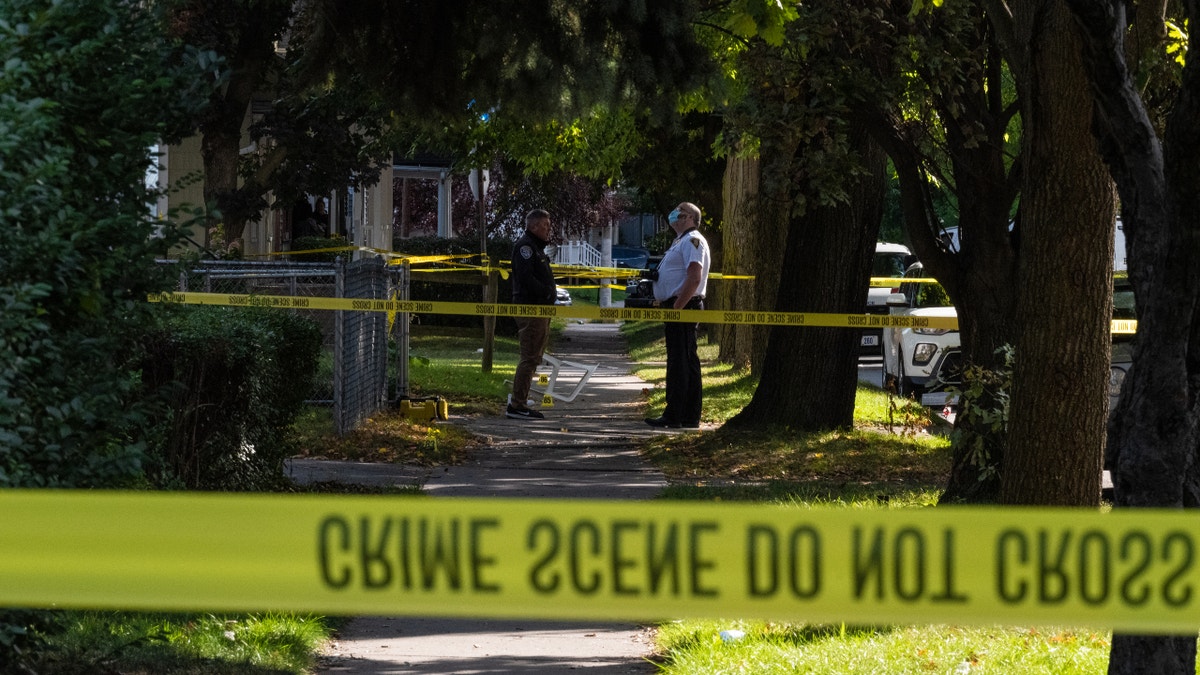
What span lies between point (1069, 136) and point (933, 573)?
11.4 ft

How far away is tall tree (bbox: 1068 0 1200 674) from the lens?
457 cm

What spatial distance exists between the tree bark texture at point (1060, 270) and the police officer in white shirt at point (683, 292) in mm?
6238

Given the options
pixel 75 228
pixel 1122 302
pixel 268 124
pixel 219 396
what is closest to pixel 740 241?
pixel 1122 302

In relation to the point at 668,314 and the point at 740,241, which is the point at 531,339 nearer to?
the point at 668,314

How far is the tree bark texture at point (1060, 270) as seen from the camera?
6.68 m

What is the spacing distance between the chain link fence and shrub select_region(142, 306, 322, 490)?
8.55 feet

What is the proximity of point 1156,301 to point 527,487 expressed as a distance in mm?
5900

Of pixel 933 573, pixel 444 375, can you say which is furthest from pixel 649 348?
pixel 933 573

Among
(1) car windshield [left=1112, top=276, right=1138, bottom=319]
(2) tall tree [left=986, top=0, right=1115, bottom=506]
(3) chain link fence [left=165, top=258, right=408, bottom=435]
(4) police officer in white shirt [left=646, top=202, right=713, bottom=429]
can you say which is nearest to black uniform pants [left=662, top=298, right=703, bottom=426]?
(4) police officer in white shirt [left=646, top=202, right=713, bottom=429]

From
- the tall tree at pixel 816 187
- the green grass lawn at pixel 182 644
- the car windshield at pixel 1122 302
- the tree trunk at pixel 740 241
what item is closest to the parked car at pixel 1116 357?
the car windshield at pixel 1122 302

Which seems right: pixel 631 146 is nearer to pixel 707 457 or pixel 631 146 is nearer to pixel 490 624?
pixel 707 457

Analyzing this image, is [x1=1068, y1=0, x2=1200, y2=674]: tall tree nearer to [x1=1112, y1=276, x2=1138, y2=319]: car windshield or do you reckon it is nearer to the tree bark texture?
the tree bark texture

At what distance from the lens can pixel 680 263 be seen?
43.4 feet

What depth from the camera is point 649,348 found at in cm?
3056
